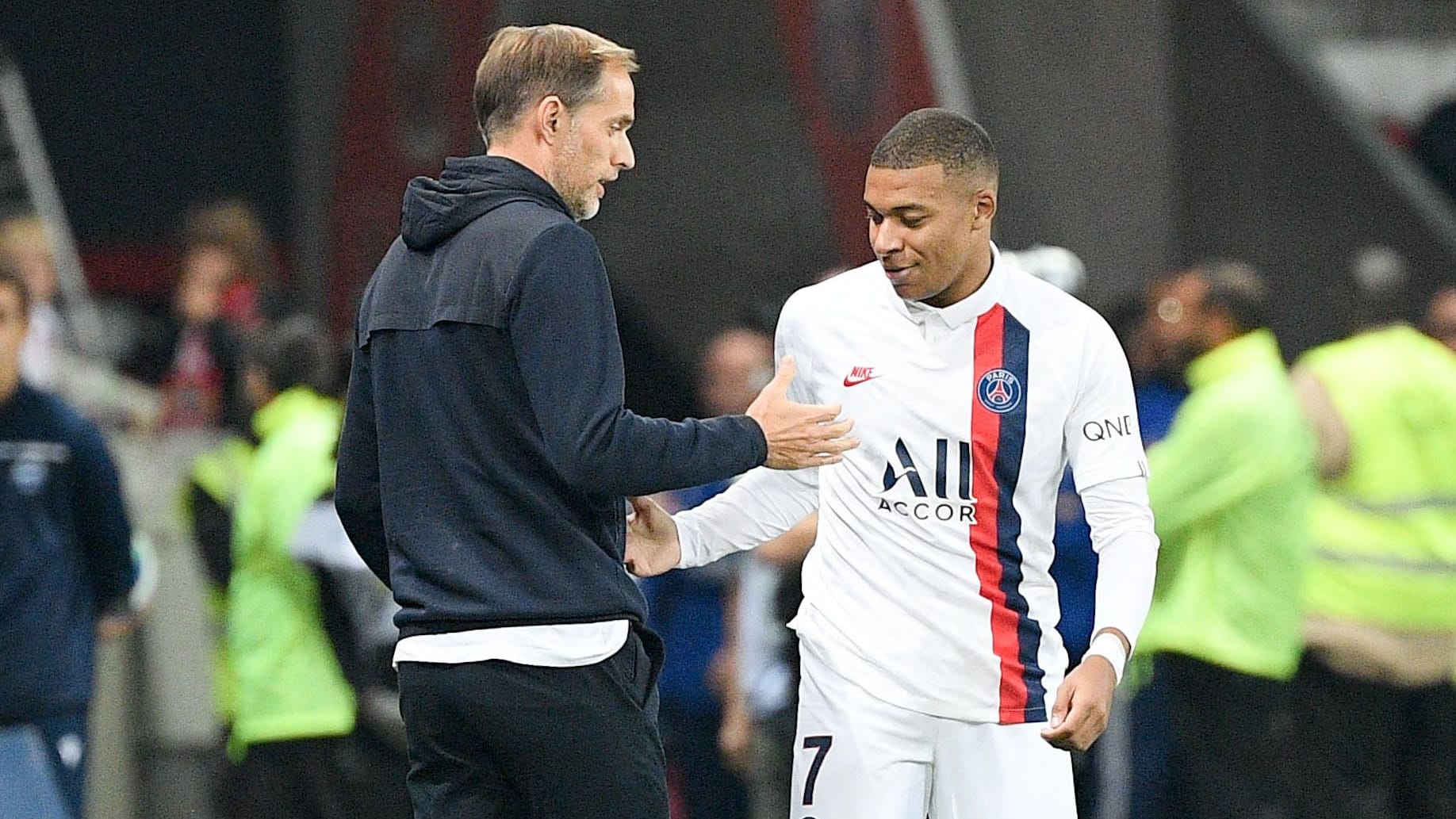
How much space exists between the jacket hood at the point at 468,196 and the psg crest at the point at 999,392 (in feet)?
3.23

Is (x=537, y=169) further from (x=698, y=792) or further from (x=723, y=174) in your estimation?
(x=723, y=174)

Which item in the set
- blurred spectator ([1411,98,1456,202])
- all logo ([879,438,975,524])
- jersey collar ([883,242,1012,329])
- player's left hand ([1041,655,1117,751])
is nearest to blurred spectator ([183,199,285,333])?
jersey collar ([883,242,1012,329])

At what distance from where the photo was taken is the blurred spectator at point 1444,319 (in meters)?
9.69

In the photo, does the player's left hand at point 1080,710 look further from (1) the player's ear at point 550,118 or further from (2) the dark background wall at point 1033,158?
(2) the dark background wall at point 1033,158

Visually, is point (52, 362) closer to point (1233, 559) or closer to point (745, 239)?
point (745, 239)

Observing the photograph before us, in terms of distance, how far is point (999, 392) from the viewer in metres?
4.84

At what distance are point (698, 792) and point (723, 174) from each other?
3608 mm

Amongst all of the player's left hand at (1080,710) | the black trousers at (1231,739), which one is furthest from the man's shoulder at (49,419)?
the black trousers at (1231,739)

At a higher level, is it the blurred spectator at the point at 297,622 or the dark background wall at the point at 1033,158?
the dark background wall at the point at 1033,158

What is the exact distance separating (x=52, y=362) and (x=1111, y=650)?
6.66m

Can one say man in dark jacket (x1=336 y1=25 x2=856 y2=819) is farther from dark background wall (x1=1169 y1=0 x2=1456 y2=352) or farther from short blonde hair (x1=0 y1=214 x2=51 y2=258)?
dark background wall (x1=1169 y1=0 x2=1456 y2=352)

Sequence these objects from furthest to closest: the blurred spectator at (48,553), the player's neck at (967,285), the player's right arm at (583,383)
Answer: the blurred spectator at (48,553)
the player's neck at (967,285)
the player's right arm at (583,383)

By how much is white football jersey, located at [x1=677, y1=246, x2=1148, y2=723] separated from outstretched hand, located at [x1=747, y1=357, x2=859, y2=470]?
366mm

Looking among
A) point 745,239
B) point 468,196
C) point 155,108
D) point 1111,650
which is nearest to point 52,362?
point 745,239
